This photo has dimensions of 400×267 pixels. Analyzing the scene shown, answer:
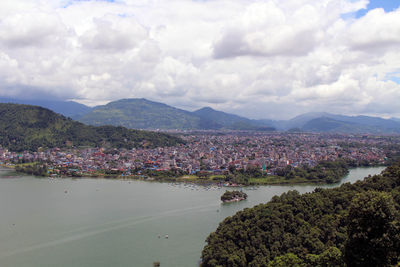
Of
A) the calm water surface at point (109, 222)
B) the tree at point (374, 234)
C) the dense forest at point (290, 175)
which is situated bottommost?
the calm water surface at point (109, 222)

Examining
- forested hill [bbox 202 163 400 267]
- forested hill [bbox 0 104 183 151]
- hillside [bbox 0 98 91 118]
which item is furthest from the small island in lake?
hillside [bbox 0 98 91 118]

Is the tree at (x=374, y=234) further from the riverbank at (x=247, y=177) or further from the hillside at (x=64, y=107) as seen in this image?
the hillside at (x=64, y=107)

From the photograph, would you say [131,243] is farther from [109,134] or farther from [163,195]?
[109,134]

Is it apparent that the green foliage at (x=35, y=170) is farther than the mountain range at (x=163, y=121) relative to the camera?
No

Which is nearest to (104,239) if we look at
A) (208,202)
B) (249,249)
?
(249,249)

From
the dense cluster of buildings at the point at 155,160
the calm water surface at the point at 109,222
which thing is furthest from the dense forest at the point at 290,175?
the calm water surface at the point at 109,222

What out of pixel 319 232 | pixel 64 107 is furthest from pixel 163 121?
pixel 319 232

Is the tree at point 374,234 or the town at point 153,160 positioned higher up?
the tree at point 374,234

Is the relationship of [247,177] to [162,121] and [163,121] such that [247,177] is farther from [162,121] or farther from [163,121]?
[163,121]
